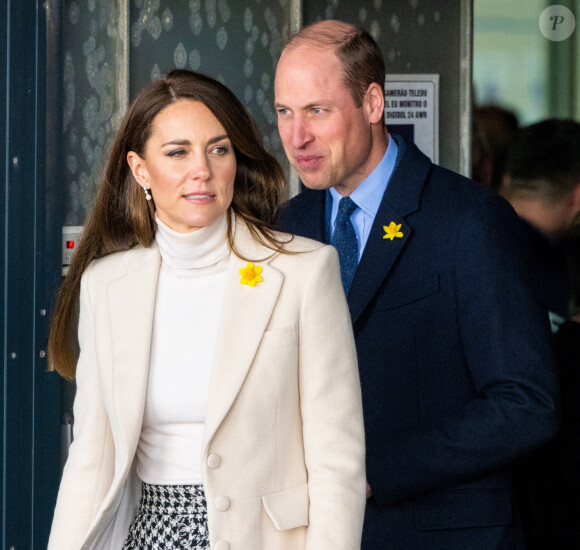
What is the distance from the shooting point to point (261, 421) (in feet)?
8.23

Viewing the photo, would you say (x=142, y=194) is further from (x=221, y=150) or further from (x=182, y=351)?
(x=182, y=351)

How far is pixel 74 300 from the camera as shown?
2.86 m

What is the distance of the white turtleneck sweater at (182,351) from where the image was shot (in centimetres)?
258

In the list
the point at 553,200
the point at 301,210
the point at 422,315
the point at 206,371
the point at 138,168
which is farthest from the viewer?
the point at 553,200

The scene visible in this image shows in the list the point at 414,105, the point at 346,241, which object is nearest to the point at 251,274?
the point at 346,241

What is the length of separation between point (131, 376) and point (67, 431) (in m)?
2.21

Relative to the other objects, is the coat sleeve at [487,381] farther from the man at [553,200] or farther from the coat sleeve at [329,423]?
the man at [553,200]

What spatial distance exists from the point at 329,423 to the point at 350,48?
1.27 m

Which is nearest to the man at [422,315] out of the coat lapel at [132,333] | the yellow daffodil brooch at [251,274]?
the yellow daffodil brooch at [251,274]

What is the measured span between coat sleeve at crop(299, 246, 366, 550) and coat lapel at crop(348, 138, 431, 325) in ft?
1.58

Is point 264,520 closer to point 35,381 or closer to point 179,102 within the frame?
point 179,102

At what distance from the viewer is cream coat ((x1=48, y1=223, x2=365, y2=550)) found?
8.20 feet

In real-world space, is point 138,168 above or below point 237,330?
above

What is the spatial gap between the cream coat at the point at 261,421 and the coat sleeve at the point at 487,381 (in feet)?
1.24
